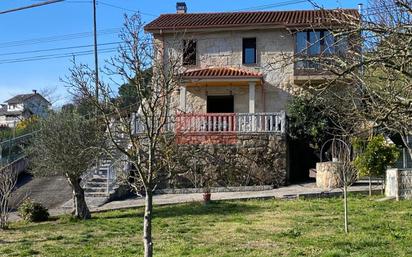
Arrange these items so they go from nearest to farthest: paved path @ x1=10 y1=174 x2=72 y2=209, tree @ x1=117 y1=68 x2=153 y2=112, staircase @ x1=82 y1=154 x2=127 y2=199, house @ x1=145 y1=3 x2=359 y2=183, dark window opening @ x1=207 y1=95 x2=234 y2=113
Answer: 1. tree @ x1=117 y1=68 x2=153 y2=112
2. staircase @ x1=82 y1=154 x2=127 y2=199
3. paved path @ x1=10 y1=174 x2=72 y2=209
4. house @ x1=145 y1=3 x2=359 y2=183
5. dark window opening @ x1=207 y1=95 x2=234 y2=113

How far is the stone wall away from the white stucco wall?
6788 mm

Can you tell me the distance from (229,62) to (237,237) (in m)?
18.8

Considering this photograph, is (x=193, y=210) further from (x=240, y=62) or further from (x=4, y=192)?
(x=240, y=62)

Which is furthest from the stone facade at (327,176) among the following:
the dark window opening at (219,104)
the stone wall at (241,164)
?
the dark window opening at (219,104)

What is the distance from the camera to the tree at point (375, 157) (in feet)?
57.0

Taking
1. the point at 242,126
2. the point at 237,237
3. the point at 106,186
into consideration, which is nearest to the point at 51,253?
the point at 237,237

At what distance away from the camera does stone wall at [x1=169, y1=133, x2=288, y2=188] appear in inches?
838

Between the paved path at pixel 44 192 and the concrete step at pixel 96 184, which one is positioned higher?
the concrete step at pixel 96 184

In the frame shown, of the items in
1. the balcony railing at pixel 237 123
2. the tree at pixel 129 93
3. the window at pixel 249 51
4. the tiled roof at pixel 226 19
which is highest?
the tiled roof at pixel 226 19

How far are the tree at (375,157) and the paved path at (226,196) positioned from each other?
1.08m

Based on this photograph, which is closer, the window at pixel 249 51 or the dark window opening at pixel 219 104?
the window at pixel 249 51

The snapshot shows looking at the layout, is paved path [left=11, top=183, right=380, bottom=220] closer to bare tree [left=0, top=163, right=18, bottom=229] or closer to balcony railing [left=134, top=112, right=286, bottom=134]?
bare tree [left=0, top=163, right=18, bottom=229]

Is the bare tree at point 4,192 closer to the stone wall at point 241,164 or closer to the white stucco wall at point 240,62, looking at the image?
the stone wall at point 241,164

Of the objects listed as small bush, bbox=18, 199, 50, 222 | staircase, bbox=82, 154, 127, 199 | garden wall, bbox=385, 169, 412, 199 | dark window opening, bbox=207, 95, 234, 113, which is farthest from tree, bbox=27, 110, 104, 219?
dark window opening, bbox=207, 95, 234, 113
